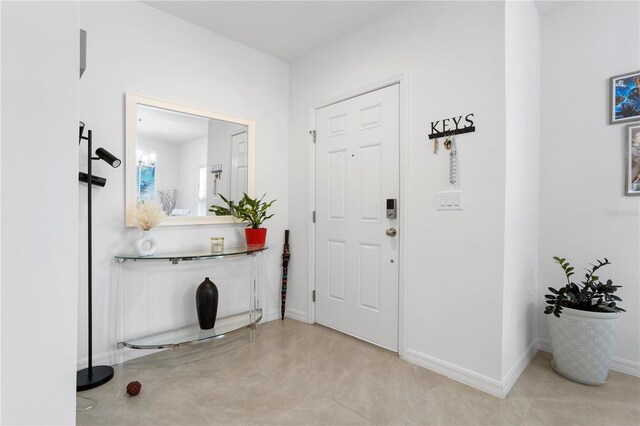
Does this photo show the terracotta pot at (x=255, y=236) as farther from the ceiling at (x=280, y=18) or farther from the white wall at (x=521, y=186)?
the white wall at (x=521, y=186)

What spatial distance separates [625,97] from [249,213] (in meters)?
2.93

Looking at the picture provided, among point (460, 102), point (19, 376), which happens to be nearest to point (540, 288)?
point (460, 102)

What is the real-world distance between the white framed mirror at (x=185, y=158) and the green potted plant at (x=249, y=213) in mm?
48

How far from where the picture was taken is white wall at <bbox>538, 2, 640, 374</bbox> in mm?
2201

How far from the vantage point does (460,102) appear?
210 centimetres

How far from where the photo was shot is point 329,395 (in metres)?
1.92

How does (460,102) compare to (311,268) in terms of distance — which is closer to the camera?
(460,102)

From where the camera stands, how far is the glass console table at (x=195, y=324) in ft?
7.36

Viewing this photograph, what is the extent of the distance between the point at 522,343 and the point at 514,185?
3.71 ft

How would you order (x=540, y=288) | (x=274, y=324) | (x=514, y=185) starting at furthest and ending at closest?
(x=274, y=324)
(x=540, y=288)
(x=514, y=185)

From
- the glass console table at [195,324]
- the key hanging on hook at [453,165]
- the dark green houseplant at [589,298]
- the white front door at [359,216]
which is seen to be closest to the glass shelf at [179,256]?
the glass console table at [195,324]

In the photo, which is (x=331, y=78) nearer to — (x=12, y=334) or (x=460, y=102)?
(x=460, y=102)

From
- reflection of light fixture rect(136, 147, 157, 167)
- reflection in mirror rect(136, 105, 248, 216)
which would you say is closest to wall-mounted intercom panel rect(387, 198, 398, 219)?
reflection in mirror rect(136, 105, 248, 216)

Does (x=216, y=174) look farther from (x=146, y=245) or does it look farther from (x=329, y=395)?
(x=329, y=395)
